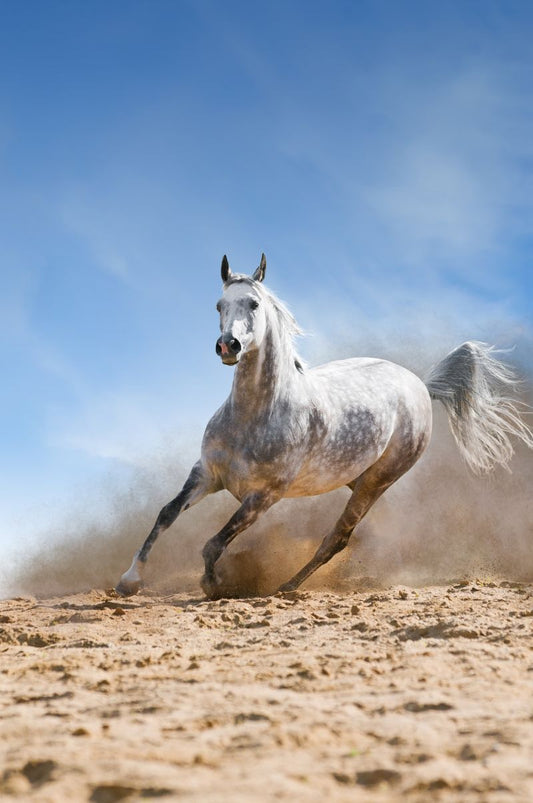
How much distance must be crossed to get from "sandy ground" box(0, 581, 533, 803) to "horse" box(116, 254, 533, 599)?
1.56m

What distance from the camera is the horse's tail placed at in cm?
883

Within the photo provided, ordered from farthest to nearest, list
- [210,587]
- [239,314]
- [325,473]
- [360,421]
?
[360,421] → [325,473] → [210,587] → [239,314]

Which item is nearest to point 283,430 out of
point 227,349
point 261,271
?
point 227,349

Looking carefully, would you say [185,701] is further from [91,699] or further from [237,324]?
[237,324]

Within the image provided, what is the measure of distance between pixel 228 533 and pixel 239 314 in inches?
67.8

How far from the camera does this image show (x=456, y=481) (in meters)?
10.3

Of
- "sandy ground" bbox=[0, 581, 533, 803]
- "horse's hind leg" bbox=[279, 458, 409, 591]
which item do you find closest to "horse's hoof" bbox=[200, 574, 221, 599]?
"sandy ground" bbox=[0, 581, 533, 803]

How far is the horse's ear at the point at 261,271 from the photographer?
632 centimetres

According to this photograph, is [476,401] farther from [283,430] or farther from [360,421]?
[283,430]

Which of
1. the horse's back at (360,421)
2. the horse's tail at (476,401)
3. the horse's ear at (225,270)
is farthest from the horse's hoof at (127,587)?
the horse's tail at (476,401)

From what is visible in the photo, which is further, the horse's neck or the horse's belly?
the horse's belly

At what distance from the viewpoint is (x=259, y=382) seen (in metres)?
6.25

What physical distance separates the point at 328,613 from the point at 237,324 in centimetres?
Result: 220

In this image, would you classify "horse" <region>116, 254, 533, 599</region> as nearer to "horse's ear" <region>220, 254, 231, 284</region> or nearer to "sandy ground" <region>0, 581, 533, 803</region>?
"horse's ear" <region>220, 254, 231, 284</region>
